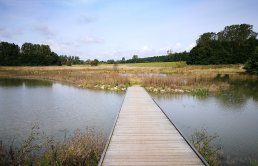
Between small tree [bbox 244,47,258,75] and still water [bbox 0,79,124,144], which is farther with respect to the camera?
small tree [bbox 244,47,258,75]

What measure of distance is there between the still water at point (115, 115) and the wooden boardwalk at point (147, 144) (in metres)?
1.67

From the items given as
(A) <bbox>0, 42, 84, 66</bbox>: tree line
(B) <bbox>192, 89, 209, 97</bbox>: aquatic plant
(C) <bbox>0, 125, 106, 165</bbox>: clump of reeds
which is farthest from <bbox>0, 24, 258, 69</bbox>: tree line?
(C) <bbox>0, 125, 106, 165</bbox>: clump of reeds

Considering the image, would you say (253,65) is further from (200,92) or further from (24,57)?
(24,57)

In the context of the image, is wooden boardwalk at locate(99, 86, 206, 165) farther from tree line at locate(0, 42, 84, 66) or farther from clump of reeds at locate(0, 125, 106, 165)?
tree line at locate(0, 42, 84, 66)

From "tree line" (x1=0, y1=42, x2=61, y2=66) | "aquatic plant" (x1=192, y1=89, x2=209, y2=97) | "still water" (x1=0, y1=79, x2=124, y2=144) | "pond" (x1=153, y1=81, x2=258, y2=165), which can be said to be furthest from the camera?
"tree line" (x1=0, y1=42, x2=61, y2=66)

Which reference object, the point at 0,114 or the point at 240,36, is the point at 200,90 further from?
the point at 240,36

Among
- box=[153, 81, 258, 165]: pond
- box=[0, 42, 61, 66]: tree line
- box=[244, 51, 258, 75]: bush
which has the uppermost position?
box=[0, 42, 61, 66]: tree line

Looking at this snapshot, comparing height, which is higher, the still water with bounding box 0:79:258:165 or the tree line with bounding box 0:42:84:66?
the tree line with bounding box 0:42:84:66

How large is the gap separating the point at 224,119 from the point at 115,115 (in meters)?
6.25

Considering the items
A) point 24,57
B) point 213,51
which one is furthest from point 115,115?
point 24,57

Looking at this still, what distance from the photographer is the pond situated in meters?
10.2

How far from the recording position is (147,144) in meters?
8.35

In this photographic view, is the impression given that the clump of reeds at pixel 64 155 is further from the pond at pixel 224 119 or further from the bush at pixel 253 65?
the bush at pixel 253 65

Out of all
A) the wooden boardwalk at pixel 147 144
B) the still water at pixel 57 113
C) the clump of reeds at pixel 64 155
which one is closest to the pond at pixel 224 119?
the wooden boardwalk at pixel 147 144
